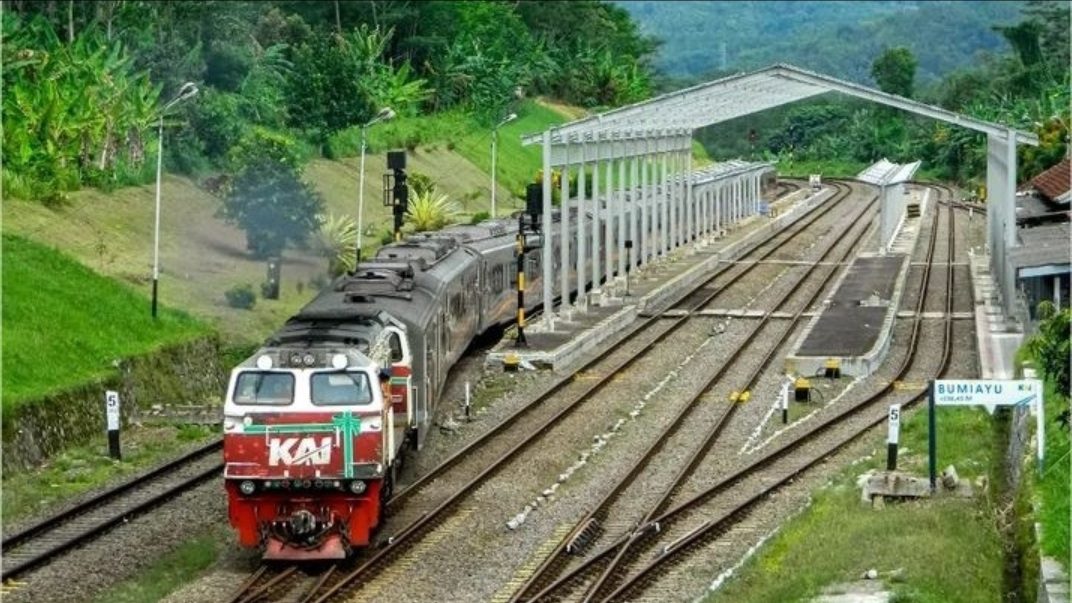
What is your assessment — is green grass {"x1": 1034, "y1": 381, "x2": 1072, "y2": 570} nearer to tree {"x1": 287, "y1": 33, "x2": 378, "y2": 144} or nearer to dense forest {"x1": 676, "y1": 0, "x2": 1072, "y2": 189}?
tree {"x1": 287, "y1": 33, "x2": 378, "y2": 144}

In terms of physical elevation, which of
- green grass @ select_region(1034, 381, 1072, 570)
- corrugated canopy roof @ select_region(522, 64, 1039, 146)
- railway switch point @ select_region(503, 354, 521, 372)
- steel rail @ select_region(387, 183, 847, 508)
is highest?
corrugated canopy roof @ select_region(522, 64, 1039, 146)

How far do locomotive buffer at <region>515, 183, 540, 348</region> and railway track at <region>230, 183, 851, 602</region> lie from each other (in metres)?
1.52

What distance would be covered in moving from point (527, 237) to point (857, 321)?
712 cm

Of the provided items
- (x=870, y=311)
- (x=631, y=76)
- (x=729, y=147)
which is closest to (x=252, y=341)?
(x=870, y=311)

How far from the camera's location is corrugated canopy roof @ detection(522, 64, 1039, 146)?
121ft

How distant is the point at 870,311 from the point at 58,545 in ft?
72.6

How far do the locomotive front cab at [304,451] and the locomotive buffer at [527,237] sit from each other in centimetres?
1479

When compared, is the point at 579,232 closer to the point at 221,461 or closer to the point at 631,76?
the point at 221,461

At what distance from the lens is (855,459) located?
2428 centimetres

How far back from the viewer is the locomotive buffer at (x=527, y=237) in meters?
33.8

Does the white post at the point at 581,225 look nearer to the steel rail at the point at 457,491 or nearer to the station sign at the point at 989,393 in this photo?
the steel rail at the point at 457,491

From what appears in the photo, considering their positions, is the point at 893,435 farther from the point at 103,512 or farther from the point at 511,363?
the point at 511,363

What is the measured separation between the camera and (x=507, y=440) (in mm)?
26156

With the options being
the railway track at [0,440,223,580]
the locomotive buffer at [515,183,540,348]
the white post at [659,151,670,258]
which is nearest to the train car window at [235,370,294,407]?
the railway track at [0,440,223,580]
